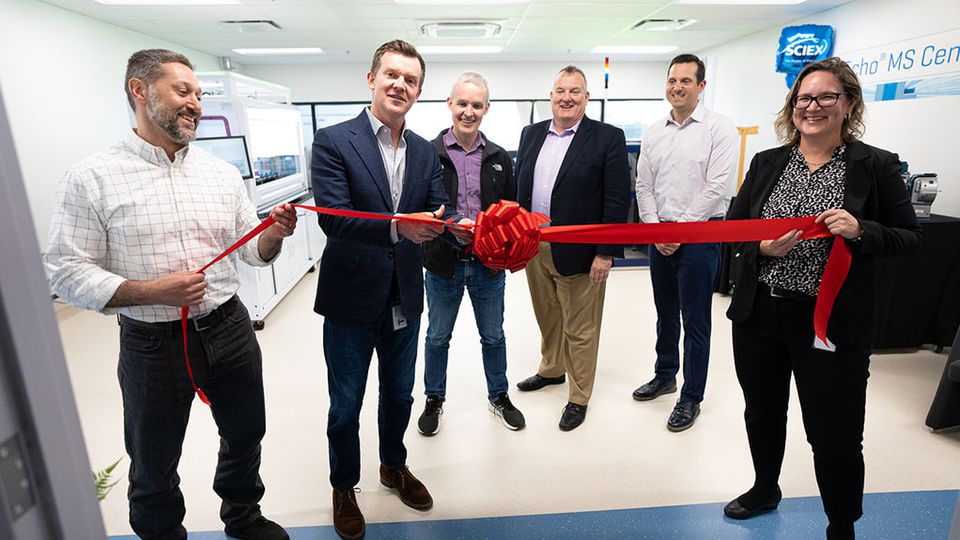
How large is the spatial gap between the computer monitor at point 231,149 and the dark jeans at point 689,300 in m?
3.23

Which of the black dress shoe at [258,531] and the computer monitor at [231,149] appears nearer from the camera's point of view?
the black dress shoe at [258,531]

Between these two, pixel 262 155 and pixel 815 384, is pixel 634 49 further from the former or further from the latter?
pixel 815 384

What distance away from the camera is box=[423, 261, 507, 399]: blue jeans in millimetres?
2713

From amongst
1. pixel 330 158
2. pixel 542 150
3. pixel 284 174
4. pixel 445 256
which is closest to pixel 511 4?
pixel 284 174

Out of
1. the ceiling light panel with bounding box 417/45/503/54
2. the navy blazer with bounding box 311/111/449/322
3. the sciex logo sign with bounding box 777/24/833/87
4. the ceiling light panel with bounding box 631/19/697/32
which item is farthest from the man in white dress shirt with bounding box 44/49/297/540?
the ceiling light panel with bounding box 417/45/503/54

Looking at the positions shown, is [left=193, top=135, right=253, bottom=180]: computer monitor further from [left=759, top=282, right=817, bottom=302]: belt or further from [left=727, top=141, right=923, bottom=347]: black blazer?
[left=727, top=141, right=923, bottom=347]: black blazer

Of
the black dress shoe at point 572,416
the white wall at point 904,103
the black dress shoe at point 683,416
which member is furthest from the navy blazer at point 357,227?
the white wall at point 904,103

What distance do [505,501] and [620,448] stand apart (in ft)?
2.32

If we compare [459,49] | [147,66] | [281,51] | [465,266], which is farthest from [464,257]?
[281,51]

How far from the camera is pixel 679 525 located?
2.06 metres

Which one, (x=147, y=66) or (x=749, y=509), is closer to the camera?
(x=147, y=66)

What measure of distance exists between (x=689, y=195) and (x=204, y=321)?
92.0 inches

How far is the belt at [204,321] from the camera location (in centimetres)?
155

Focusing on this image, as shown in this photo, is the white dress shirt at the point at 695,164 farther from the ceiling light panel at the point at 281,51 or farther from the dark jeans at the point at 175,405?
the ceiling light panel at the point at 281,51
